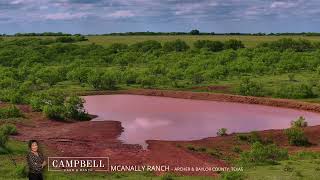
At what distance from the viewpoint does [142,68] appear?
57.1 meters

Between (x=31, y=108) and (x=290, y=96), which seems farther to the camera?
(x=290, y=96)

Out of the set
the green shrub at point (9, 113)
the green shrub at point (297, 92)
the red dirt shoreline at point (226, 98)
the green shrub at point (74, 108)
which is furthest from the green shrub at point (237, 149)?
the green shrub at point (297, 92)

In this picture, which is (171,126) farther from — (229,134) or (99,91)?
(99,91)

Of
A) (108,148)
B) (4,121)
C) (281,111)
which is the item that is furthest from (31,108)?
(281,111)

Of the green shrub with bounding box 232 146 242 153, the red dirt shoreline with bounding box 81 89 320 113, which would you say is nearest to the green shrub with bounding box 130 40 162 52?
the red dirt shoreline with bounding box 81 89 320 113

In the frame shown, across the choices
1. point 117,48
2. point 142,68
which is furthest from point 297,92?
point 117,48

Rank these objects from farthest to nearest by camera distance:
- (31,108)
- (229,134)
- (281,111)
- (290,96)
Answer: (290,96) < (281,111) < (31,108) < (229,134)

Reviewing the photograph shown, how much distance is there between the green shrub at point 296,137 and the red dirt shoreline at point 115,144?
0.39 meters

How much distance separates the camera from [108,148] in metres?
22.4

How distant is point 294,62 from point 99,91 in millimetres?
24346

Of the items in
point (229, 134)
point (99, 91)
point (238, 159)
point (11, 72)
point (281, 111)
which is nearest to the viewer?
point (238, 159)

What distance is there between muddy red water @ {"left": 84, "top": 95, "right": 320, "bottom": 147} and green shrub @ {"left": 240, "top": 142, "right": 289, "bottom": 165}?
21.0ft

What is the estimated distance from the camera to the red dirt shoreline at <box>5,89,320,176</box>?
20.3 metres

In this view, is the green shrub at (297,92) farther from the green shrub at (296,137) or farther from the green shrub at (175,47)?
the green shrub at (175,47)
